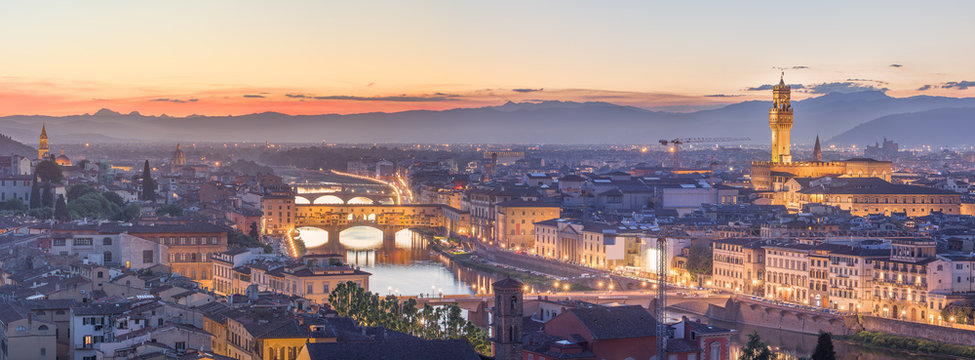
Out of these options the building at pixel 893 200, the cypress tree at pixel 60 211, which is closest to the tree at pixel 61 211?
the cypress tree at pixel 60 211

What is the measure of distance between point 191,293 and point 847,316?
14121 mm

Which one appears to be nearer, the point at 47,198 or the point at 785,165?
the point at 47,198

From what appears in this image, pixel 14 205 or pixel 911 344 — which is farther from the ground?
pixel 14 205

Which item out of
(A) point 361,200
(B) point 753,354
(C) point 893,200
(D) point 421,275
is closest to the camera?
(B) point 753,354

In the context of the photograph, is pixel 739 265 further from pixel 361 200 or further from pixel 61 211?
pixel 361 200

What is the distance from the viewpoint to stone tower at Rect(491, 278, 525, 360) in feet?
56.0

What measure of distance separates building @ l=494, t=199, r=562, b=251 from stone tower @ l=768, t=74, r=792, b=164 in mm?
18187

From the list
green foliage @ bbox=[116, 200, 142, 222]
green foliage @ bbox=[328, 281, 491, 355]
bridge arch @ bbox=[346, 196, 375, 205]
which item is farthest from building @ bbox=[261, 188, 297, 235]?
green foliage @ bbox=[328, 281, 491, 355]

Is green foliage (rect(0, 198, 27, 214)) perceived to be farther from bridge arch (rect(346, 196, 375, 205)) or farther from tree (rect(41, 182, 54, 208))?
bridge arch (rect(346, 196, 375, 205))

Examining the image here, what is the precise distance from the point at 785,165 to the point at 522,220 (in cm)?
1761

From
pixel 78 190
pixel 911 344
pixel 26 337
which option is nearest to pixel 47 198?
pixel 78 190

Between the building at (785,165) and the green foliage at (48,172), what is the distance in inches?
1146

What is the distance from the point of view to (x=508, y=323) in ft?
56.2

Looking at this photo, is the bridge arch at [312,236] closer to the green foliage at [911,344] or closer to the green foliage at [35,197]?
the green foliage at [35,197]
